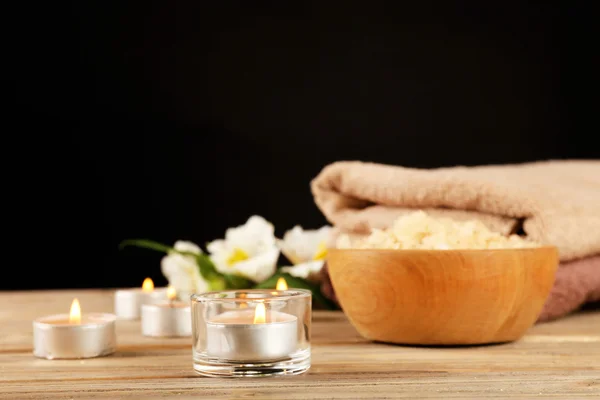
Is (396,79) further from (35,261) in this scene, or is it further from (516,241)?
(516,241)

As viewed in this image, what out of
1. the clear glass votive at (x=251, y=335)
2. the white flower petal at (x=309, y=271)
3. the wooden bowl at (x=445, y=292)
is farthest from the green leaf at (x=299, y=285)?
the clear glass votive at (x=251, y=335)

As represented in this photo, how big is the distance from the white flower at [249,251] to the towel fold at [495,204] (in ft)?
0.37

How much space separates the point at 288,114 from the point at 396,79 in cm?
36

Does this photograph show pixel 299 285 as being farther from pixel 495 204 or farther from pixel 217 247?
pixel 495 204

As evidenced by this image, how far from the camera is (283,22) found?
2.50 metres

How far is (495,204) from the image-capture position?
1087 millimetres

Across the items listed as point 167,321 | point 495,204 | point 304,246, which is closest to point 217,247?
point 304,246

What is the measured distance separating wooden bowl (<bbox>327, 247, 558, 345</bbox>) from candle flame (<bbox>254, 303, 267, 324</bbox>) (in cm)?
18

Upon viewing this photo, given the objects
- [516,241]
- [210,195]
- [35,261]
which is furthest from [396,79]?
[516,241]

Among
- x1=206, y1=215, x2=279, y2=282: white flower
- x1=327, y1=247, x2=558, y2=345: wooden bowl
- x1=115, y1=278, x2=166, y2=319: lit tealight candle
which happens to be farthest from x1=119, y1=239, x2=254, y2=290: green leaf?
x1=327, y1=247, x2=558, y2=345: wooden bowl

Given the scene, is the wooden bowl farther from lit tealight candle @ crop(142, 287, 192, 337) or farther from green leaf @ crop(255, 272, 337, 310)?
Result: green leaf @ crop(255, 272, 337, 310)

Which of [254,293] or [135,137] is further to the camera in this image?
[135,137]

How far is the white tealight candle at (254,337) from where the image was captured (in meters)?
0.72

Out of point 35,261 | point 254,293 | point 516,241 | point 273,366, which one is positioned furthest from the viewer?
point 35,261
